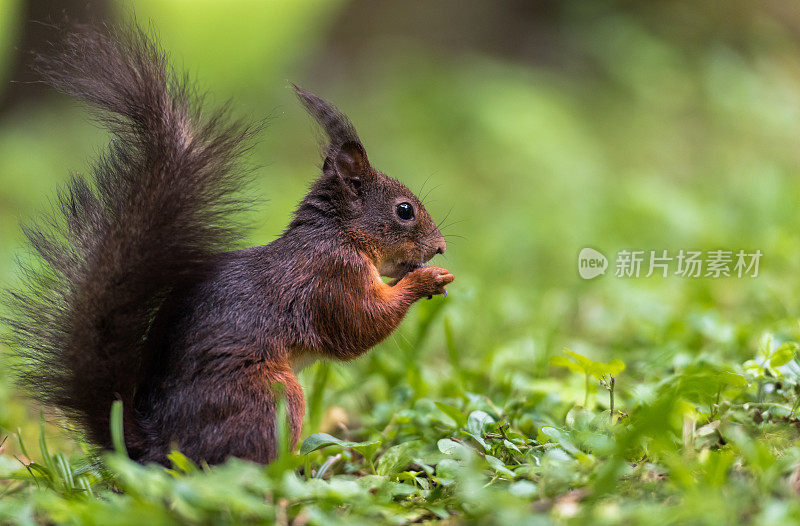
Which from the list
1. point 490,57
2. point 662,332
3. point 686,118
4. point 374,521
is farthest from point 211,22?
point 374,521

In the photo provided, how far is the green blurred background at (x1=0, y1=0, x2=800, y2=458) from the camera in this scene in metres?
4.31

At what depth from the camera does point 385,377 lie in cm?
383

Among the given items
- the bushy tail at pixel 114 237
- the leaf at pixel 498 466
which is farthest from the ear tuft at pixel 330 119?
the leaf at pixel 498 466

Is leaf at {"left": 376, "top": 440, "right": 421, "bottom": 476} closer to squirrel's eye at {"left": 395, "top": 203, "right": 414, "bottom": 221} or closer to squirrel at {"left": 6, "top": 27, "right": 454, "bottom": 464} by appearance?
squirrel at {"left": 6, "top": 27, "right": 454, "bottom": 464}

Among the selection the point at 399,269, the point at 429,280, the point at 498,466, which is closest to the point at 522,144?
the point at 399,269

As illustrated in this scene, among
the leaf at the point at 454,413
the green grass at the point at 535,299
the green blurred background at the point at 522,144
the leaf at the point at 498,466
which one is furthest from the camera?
the green blurred background at the point at 522,144

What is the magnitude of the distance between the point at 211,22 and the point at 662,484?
9641 millimetres

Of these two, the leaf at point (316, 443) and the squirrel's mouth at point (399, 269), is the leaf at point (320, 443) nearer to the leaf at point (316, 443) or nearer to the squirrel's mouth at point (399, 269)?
the leaf at point (316, 443)

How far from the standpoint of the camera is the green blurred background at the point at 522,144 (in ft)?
14.1

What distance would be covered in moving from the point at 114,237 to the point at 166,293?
293 mm

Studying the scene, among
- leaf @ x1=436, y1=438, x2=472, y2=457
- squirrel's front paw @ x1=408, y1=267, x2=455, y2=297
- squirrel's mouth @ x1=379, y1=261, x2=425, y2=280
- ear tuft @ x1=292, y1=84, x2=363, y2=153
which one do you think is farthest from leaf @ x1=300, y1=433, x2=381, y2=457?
ear tuft @ x1=292, y1=84, x2=363, y2=153

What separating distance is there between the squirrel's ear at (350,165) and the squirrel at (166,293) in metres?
0.35

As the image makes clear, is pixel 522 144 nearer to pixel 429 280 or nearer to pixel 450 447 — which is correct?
pixel 429 280

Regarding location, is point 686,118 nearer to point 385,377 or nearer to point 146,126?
point 385,377
